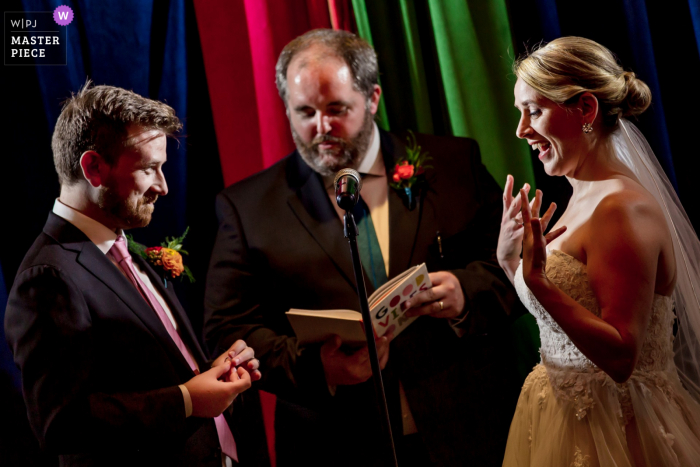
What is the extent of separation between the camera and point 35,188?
310 centimetres

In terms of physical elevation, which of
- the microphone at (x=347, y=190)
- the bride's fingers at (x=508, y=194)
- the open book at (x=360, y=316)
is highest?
the microphone at (x=347, y=190)

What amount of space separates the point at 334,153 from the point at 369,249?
0.46 metres

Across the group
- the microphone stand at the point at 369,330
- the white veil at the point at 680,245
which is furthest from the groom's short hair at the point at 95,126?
the white veil at the point at 680,245

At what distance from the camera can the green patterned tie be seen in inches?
107

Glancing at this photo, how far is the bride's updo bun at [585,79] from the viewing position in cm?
198

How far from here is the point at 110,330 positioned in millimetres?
2033

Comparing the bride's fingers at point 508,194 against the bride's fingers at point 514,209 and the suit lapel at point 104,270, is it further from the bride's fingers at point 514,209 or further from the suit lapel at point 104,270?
the suit lapel at point 104,270

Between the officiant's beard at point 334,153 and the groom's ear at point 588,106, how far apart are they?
43.7 inches

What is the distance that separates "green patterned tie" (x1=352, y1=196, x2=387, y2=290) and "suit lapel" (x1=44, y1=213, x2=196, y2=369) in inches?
37.3

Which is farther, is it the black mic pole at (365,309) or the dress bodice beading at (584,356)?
the dress bodice beading at (584,356)

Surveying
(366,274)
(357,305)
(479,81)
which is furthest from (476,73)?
(357,305)

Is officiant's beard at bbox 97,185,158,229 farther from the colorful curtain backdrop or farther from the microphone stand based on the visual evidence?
the colorful curtain backdrop

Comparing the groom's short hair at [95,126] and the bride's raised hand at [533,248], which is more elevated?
the groom's short hair at [95,126]

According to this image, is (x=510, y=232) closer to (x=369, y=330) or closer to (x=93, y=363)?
(x=369, y=330)
